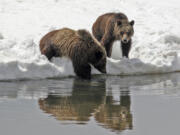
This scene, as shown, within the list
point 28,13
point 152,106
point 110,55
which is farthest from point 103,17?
point 152,106

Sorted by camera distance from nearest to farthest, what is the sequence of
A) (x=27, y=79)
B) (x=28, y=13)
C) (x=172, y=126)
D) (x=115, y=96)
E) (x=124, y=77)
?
(x=172, y=126), (x=115, y=96), (x=27, y=79), (x=124, y=77), (x=28, y=13)

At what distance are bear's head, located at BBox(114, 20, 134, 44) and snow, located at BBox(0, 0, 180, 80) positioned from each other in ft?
2.14

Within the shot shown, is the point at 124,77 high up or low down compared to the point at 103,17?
down

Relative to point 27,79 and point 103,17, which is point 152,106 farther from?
point 103,17

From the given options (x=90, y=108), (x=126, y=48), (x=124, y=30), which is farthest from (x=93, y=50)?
(x=90, y=108)

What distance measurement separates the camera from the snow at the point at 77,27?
12.7 metres

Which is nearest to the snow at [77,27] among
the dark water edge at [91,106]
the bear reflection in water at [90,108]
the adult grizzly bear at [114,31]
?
the adult grizzly bear at [114,31]

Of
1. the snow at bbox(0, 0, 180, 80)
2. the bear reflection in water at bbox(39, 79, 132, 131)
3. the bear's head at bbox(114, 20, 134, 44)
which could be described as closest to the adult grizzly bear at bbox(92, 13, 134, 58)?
the bear's head at bbox(114, 20, 134, 44)

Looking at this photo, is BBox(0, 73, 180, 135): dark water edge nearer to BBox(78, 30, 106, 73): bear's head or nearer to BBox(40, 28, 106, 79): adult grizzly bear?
BBox(40, 28, 106, 79): adult grizzly bear

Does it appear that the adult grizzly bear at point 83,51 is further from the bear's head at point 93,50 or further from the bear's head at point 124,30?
the bear's head at point 124,30

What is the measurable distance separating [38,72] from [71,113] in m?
4.17

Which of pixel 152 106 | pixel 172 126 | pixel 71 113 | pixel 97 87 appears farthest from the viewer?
pixel 97 87

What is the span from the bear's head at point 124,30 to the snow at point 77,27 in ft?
2.14

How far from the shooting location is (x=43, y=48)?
1373 cm
